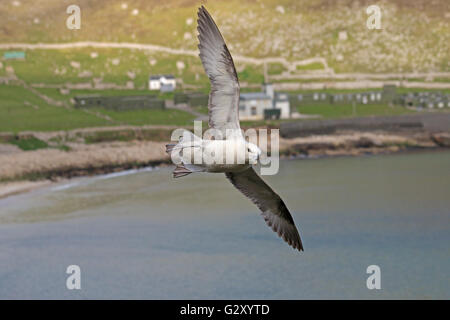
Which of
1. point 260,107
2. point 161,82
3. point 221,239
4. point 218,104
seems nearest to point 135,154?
point 260,107

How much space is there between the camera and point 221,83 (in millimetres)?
24453

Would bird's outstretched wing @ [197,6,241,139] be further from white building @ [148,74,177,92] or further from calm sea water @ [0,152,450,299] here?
white building @ [148,74,177,92]

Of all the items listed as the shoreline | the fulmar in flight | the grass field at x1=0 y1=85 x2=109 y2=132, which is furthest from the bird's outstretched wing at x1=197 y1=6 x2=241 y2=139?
the grass field at x1=0 y1=85 x2=109 y2=132

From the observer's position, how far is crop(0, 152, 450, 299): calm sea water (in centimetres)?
6041

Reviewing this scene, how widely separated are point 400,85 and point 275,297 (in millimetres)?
130420

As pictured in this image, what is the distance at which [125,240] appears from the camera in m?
73.1

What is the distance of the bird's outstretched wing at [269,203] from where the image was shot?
27484 mm

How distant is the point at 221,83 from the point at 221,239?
47.5 m

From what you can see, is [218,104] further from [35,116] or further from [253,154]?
[35,116]

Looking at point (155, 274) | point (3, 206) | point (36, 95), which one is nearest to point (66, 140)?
point (3, 206)

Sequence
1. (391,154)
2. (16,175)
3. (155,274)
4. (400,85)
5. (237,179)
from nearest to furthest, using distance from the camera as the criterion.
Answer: (237,179) → (155,274) → (16,175) → (391,154) → (400,85)

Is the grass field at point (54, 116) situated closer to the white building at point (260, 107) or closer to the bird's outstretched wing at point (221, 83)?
the white building at point (260, 107)
